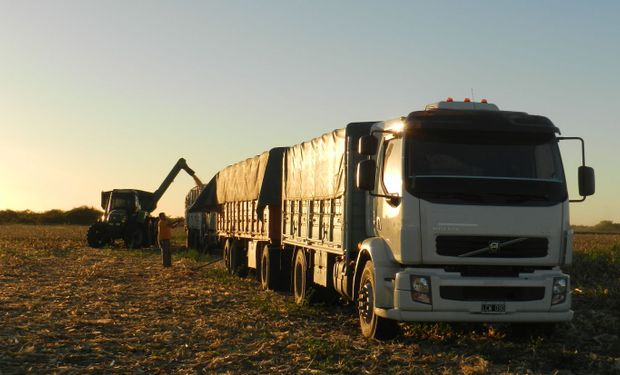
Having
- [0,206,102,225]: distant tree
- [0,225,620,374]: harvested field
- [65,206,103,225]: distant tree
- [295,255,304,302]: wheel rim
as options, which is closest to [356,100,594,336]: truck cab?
[0,225,620,374]: harvested field

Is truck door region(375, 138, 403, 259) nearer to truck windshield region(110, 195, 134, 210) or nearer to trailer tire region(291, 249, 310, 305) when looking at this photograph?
trailer tire region(291, 249, 310, 305)

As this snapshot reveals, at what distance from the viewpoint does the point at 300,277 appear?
16297mm

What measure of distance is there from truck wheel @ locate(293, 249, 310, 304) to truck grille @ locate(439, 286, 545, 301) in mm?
5303

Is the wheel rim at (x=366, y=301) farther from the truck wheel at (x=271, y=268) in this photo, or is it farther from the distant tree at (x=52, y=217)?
the distant tree at (x=52, y=217)

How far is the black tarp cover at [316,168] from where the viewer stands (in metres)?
13.3

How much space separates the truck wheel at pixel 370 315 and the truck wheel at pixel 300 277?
3.83 m

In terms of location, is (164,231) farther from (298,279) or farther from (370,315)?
(370,315)

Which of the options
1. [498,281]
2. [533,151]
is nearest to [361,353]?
[498,281]

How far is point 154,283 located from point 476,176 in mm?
12168

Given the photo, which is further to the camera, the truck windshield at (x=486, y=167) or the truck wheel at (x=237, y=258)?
the truck wheel at (x=237, y=258)

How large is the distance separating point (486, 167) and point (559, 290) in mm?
1799

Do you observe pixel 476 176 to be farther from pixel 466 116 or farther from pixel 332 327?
pixel 332 327

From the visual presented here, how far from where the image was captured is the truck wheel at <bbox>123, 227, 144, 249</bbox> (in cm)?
4069

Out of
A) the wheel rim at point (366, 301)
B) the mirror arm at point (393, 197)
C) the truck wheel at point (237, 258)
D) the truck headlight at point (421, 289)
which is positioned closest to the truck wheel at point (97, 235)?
the truck wheel at point (237, 258)
